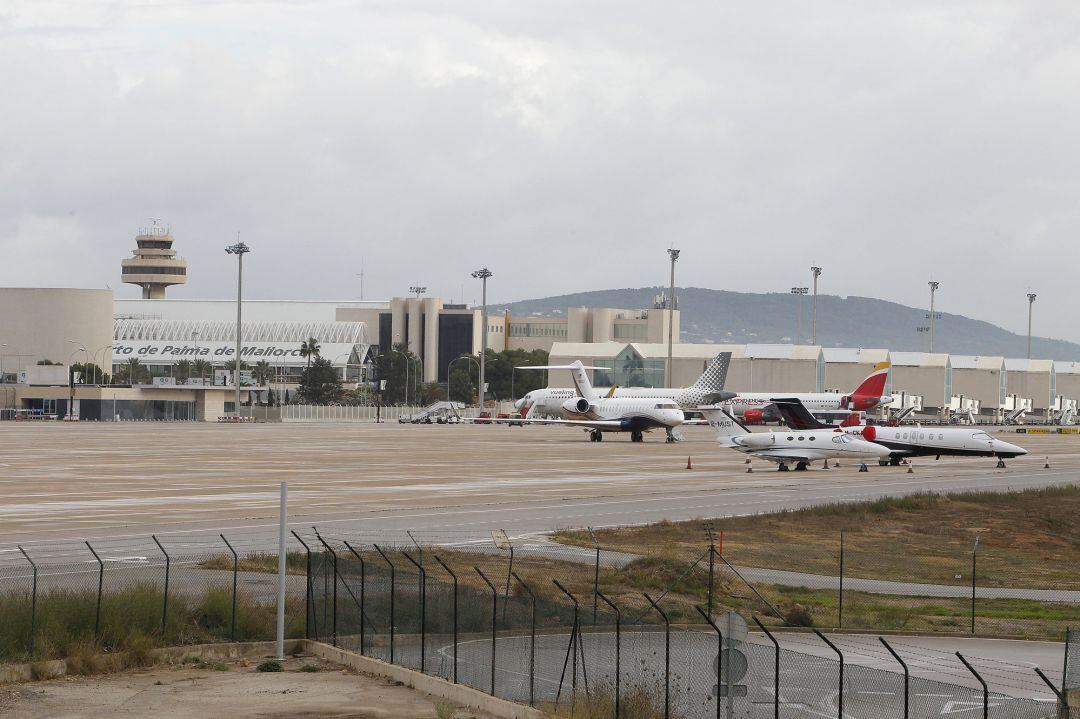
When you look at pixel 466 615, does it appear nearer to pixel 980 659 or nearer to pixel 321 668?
pixel 321 668

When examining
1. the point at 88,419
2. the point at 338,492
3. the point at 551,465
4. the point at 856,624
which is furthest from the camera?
the point at 88,419

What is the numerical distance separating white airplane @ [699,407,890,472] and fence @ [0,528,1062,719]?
4443 cm

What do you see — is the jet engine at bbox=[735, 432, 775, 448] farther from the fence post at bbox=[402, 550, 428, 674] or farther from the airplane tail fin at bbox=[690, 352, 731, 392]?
the airplane tail fin at bbox=[690, 352, 731, 392]

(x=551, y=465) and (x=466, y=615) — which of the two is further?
(x=551, y=465)

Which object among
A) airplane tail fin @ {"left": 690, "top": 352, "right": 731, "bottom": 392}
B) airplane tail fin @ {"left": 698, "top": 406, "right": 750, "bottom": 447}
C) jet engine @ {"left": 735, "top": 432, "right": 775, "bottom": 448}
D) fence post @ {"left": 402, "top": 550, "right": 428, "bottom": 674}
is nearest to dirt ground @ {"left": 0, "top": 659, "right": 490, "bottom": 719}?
fence post @ {"left": 402, "top": 550, "right": 428, "bottom": 674}

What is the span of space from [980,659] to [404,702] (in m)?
10.1

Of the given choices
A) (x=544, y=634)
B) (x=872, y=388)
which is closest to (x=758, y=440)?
(x=544, y=634)

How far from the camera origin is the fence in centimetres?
1922

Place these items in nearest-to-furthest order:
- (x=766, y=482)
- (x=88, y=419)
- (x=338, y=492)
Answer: (x=338, y=492) < (x=766, y=482) < (x=88, y=419)

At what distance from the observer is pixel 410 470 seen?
6844cm

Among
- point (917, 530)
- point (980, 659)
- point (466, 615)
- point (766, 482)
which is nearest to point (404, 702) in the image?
point (466, 615)

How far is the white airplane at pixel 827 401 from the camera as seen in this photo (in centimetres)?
12638

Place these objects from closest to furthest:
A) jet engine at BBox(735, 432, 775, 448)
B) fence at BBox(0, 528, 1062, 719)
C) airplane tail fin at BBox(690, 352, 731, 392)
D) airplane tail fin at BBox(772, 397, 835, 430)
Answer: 1. fence at BBox(0, 528, 1062, 719)
2. jet engine at BBox(735, 432, 775, 448)
3. airplane tail fin at BBox(772, 397, 835, 430)
4. airplane tail fin at BBox(690, 352, 731, 392)

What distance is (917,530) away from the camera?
46.5 meters
